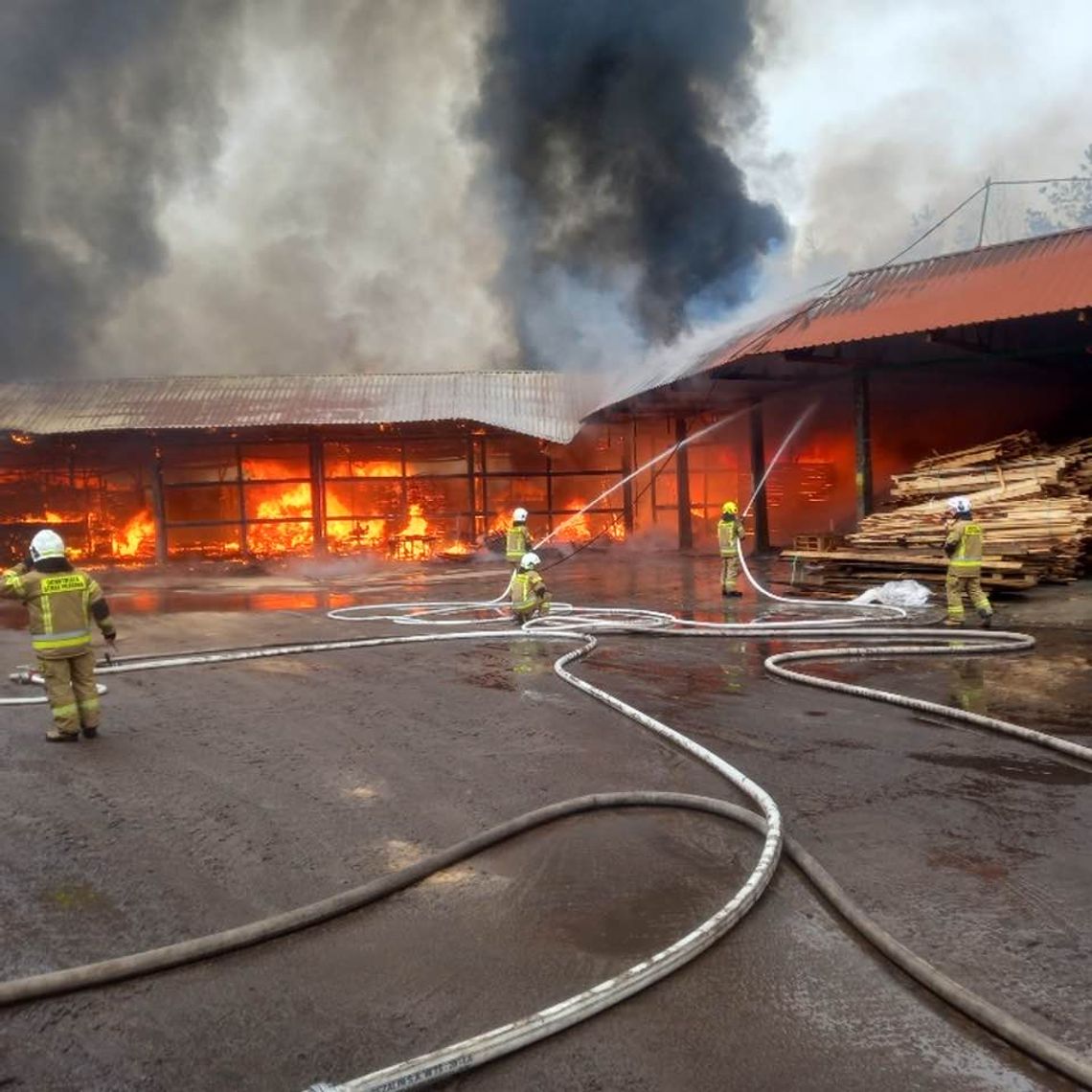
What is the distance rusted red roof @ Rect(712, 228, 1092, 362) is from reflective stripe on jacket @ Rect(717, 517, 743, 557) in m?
3.63

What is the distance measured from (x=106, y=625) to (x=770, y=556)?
14193 mm

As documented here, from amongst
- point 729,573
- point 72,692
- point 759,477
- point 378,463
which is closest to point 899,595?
point 729,573

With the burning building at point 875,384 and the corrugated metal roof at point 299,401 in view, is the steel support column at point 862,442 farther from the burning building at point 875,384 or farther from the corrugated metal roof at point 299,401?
the corrugated metal roof at point 299,401

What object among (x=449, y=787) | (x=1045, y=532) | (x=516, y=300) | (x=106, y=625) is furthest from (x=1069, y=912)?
(x=516, y=300)

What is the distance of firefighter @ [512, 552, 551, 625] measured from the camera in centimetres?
965

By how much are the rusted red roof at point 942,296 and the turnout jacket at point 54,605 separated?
11.1 m

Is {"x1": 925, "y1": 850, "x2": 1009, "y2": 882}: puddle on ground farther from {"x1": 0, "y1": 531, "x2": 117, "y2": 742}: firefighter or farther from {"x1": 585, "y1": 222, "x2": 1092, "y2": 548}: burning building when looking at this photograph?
{"x1": 585, "y1": 222, "x2": 1092, "y2": 548}: burning building

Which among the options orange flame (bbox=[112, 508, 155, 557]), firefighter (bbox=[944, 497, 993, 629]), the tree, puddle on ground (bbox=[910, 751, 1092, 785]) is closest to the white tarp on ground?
firefighter (bbox=[944, 497, 993, 629])

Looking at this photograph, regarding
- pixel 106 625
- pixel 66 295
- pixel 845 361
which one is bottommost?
pixel 106 625

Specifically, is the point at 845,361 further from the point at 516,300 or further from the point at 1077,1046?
the point at 516,300

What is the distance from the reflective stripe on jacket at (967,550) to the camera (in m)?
9.08

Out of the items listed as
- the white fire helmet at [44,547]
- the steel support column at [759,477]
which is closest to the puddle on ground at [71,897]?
the white fire helmet at [44,547]

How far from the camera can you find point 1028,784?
4234mm

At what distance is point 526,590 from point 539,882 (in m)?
6.43
